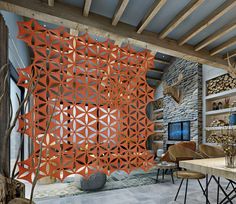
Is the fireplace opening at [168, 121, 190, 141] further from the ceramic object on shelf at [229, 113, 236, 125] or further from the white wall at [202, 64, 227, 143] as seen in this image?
the ceramic object on shelf at [229, 113, 236, 125]

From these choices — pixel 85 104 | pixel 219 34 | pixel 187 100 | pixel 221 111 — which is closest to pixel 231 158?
pixel 85 104

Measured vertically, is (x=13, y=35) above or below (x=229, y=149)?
above

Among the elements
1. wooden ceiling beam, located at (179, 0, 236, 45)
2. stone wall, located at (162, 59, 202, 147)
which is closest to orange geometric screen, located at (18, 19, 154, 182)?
wooden ceiling beam, located at (179, 0, 236, 45)

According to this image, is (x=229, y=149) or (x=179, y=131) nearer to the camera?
(x=229, y=149)

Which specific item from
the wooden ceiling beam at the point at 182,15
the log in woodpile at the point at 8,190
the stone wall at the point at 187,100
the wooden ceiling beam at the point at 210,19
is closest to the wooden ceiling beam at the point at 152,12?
the wooden ceiling beam at the point at 182,15

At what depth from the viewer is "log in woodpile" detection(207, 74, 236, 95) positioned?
5.53 metres

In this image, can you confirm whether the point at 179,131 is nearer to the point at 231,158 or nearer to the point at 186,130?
the point at 186,130

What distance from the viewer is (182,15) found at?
288cm

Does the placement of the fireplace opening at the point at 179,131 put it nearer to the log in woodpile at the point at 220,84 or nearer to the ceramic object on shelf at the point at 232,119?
the log in woodpile at the point at 220,84

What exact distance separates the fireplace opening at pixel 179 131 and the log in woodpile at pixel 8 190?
20.8 ft

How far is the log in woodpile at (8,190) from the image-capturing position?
1222 mm

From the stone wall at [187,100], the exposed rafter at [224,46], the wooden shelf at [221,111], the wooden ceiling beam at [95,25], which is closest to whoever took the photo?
the wooden ceiling beam at [95,25]

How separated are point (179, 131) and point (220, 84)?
240 centimetres

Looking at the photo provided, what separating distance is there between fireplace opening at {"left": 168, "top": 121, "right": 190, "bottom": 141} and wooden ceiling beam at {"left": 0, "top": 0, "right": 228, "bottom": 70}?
3.40 m
